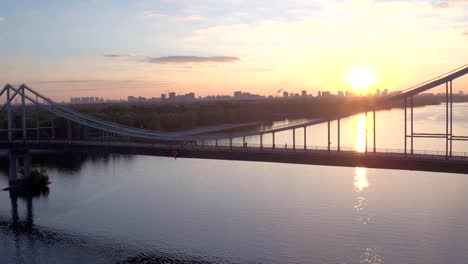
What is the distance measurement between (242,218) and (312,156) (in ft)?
12.9

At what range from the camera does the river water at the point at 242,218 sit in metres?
18.2

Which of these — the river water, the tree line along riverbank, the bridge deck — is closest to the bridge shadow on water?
the river water

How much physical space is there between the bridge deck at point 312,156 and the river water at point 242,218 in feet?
7.88

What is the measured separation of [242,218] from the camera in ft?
72.1

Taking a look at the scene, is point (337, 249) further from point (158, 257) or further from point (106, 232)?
point (106, 232)

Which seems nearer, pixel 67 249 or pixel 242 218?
pixel 67 249

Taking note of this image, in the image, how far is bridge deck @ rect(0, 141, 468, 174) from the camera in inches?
742

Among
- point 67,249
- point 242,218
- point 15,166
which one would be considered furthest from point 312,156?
point 15,166

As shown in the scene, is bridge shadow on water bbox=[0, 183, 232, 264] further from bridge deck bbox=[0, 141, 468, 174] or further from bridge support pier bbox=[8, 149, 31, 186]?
bridge support pier bbox=[8, 149, 31, 186]

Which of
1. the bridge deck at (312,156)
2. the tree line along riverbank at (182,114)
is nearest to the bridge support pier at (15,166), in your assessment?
the bridge deck at (312,156)

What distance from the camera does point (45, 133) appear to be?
4691 centimetres

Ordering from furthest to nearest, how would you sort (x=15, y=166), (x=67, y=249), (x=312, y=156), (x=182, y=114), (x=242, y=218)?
(x=182, y=114)
(x=15, y=166)
(x=242, y=218)
(x=312, y=156)
(x=67, y=249)

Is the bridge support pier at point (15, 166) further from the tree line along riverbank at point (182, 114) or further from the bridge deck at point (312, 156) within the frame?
the tree line along riverbank at point (182, 114)

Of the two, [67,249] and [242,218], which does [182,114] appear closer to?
[242,218]
